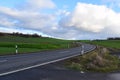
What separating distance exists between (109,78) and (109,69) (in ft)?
14.4

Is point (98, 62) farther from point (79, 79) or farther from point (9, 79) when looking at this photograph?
point (9, 79)

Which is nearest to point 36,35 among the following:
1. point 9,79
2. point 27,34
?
point 27,34

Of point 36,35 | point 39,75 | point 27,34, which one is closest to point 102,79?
point 39,75

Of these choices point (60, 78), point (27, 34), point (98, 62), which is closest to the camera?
point (60, 78)

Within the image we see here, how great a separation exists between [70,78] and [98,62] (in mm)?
7219

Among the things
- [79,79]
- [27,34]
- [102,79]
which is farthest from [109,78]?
[27,34]

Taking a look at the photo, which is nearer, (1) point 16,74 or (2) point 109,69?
(1) point 16,74

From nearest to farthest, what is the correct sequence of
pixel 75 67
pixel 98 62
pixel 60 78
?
pixel 60 78 < pixel 75 67 < pixel 98 62

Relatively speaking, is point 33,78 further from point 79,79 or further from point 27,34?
point 27,34

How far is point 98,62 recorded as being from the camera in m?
21.9

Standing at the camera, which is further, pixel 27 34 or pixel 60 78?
pixel 27 34

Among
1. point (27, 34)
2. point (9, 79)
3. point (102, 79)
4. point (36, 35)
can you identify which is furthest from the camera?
point (36, 35)

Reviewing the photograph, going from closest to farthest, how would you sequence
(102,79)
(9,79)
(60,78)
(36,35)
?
(9,79) < (60,78) < (102,79) < (36,35)

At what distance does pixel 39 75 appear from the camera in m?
15.1
